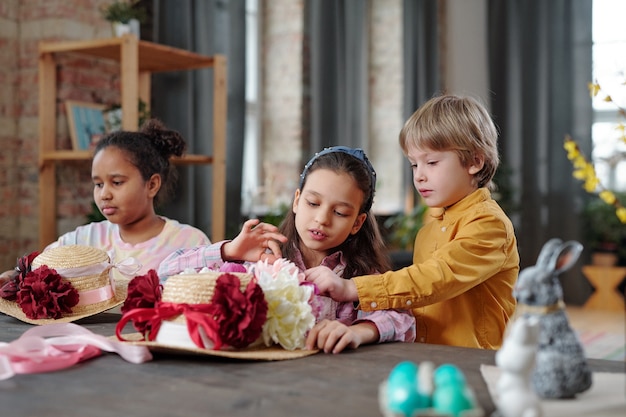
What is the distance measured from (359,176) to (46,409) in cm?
90

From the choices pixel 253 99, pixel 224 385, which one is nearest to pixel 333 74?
pixel 253 99

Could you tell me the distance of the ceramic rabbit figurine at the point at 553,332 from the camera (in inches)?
35.4

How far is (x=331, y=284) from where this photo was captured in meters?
1.44

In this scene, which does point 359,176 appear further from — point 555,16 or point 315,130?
point 555,16

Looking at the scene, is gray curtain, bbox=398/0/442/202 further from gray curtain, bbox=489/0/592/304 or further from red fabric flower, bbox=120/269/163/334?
red fabric flower, bbox=120/269/163/334

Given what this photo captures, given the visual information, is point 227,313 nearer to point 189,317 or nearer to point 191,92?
point 189,317

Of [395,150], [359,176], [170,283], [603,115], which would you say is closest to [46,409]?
[170,283]

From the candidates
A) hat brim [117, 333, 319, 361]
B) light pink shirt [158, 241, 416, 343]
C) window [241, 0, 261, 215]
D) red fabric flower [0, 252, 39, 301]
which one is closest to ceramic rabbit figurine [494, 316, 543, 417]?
hat brim [117, 333, 319, 361]

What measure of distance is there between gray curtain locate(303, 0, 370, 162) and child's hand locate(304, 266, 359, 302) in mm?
4220

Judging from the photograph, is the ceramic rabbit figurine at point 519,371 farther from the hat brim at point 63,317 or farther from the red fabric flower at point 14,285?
the red fabric flower at point 14,285

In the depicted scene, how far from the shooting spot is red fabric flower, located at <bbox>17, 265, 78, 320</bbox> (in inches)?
63.5

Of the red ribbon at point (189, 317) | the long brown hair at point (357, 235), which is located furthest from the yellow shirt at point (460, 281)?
the red ribbon at point (189, 317)

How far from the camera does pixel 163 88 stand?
437cm

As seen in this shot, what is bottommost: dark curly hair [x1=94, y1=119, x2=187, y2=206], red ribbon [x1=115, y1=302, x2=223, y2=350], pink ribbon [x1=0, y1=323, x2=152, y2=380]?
pink ribbon [x1=0, y1=323, x2=152, y2=380]
